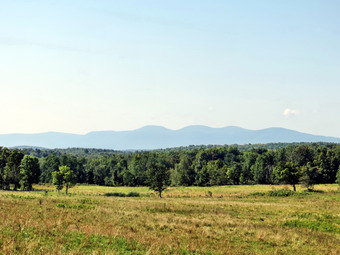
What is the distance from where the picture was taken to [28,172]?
82.6 m

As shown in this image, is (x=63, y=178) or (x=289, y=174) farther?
(x=289, y=174)

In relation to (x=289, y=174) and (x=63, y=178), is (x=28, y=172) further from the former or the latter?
(x=289, y=174)

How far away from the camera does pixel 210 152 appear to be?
185 m

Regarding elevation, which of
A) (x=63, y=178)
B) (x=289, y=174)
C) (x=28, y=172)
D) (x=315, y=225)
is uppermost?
(x=315, y=225)

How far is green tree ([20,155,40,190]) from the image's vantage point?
8217cm

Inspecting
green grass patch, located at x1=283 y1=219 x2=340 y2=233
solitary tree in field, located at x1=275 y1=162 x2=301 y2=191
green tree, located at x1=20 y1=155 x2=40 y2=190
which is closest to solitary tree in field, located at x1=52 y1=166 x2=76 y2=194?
green tree, located at x1=20 y1=155 x2=40 y2=190

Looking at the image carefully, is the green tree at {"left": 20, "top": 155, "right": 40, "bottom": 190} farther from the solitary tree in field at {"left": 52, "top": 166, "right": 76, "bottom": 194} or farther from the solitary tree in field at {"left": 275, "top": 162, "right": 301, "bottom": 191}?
the solitary tree in field at {"left": 275, "top": 162, "right": 301, "bottom": 191}

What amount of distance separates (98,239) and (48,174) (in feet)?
392

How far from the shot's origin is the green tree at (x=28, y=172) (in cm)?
8217

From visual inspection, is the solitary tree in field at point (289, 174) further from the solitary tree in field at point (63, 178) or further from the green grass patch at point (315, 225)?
the green grass patch at point (315, 225)

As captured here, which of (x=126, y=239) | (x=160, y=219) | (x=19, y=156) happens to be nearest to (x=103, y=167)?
(x=19, y=156)

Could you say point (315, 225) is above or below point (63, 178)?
above

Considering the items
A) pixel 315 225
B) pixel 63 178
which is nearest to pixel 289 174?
pixel 63 178

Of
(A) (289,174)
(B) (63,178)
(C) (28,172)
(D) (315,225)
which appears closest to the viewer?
(D) (315,225)
